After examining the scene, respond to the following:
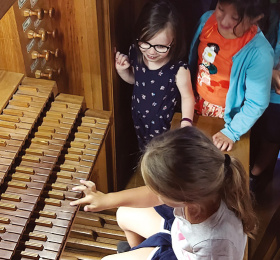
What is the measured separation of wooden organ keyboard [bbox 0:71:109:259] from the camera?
1664 mm

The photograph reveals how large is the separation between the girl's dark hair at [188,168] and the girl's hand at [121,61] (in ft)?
3.06

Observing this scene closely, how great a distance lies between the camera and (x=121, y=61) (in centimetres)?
240

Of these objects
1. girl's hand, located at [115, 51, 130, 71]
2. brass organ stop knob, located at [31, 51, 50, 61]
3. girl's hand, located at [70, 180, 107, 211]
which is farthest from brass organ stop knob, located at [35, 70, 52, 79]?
girl's hand, located at [70, 180, 107, 211]

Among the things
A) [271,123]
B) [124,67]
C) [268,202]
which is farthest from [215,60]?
[268,202]

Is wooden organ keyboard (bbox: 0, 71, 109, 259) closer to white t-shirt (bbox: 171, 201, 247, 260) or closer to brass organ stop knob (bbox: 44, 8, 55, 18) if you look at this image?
→ brass organ stop knob (bbox: 44, 8, 55, 18)

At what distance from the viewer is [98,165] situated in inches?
112

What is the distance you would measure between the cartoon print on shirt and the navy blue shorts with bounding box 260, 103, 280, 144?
47 centimetres

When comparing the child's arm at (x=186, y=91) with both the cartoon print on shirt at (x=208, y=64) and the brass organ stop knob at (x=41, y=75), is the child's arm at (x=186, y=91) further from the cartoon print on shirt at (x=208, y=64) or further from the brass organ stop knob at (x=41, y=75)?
the brass organ stop knob at (x=41, y=75)

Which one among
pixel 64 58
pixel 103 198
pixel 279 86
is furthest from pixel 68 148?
pixel 279 86

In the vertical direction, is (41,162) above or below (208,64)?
below

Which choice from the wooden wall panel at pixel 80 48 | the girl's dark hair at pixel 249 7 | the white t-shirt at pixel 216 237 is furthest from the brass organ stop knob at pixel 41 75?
the white t-shirt at pixel 216 237

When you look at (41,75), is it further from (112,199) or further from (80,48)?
(112,199)

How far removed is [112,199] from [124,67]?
859 mm

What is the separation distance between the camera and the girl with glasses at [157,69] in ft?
7.07
